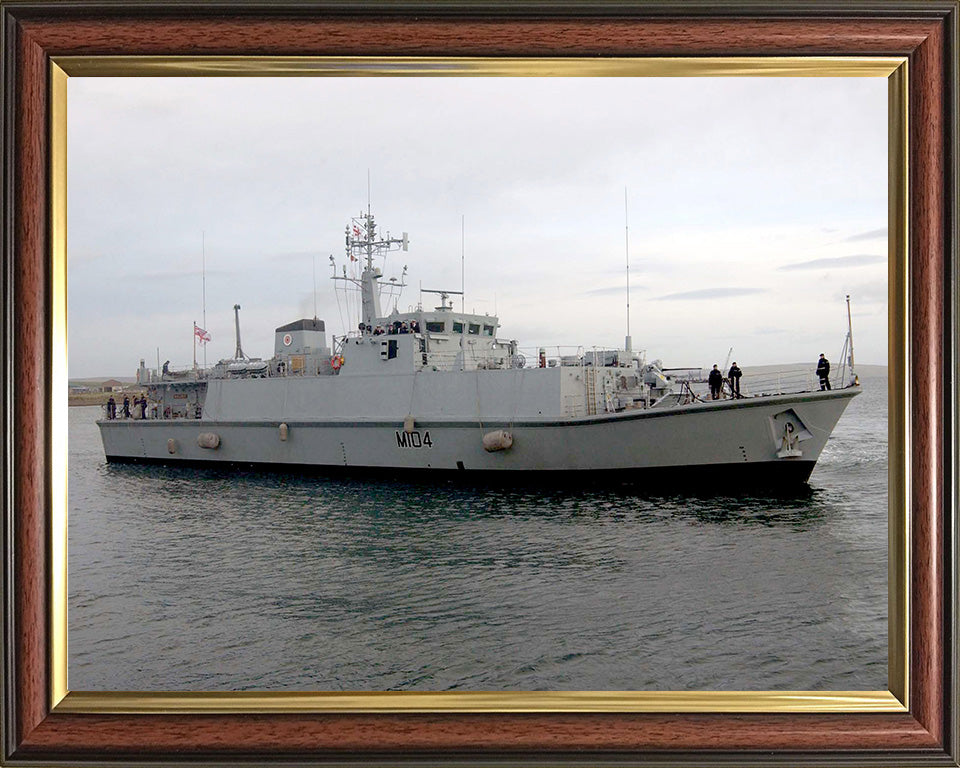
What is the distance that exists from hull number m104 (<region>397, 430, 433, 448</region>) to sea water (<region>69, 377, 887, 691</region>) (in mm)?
3528

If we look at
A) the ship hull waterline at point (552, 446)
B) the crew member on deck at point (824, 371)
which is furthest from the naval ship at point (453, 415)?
the crew member on deck at point (824, 371)

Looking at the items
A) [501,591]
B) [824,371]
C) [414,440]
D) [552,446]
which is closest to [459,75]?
[824,371]

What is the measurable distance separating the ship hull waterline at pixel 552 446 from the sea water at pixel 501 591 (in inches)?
44.8

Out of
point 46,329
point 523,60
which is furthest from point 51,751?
point 523,60

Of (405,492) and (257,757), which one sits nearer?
(257,757)

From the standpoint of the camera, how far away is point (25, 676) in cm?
270

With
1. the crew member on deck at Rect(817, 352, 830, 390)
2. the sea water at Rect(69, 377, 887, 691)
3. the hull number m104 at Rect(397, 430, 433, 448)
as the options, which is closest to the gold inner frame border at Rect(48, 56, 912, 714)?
the sea water at Rect(69, 377, 887, 691)

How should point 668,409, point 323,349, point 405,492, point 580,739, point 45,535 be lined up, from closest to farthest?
point 580,739
point 45,535
point 668,409
point 405,492
point 323,349

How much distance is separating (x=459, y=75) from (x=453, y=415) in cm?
1363

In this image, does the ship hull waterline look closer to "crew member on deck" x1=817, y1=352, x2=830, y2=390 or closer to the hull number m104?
the hull number m104

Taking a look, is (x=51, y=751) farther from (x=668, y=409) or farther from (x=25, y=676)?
(x=668, y=409)

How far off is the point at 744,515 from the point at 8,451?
1006 centimetres

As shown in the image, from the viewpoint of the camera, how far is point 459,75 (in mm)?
2822

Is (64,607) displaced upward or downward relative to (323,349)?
downward
